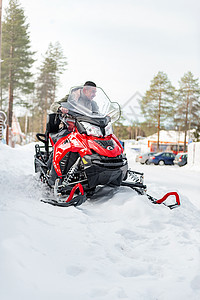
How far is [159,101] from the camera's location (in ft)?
133

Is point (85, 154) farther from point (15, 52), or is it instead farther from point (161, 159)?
point (15, 52)

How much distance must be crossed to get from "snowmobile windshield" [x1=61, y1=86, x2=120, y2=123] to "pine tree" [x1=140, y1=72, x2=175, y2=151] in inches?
1452

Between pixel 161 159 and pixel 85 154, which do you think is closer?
pixel 85 154

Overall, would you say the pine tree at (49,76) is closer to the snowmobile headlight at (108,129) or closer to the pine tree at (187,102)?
the pine tree at (187,102)

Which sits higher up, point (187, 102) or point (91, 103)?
point (187, 102)

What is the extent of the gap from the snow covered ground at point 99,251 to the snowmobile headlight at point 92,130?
2.90ft

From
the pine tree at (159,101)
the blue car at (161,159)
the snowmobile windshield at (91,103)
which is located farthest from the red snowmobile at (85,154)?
the pine tree at (159,101)

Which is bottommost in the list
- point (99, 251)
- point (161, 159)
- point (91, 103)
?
point (161, 159)

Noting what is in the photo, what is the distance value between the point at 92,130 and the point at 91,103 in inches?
24.3

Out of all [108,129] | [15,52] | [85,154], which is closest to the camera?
[85,154]

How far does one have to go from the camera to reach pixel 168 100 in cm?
4038

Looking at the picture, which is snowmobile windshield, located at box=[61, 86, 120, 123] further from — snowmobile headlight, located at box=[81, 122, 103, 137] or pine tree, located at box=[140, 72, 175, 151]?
pine tree, located at box=[140, 72, 175, 151]

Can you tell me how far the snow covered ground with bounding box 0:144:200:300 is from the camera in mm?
1802

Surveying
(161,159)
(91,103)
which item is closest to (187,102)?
(161,159)
